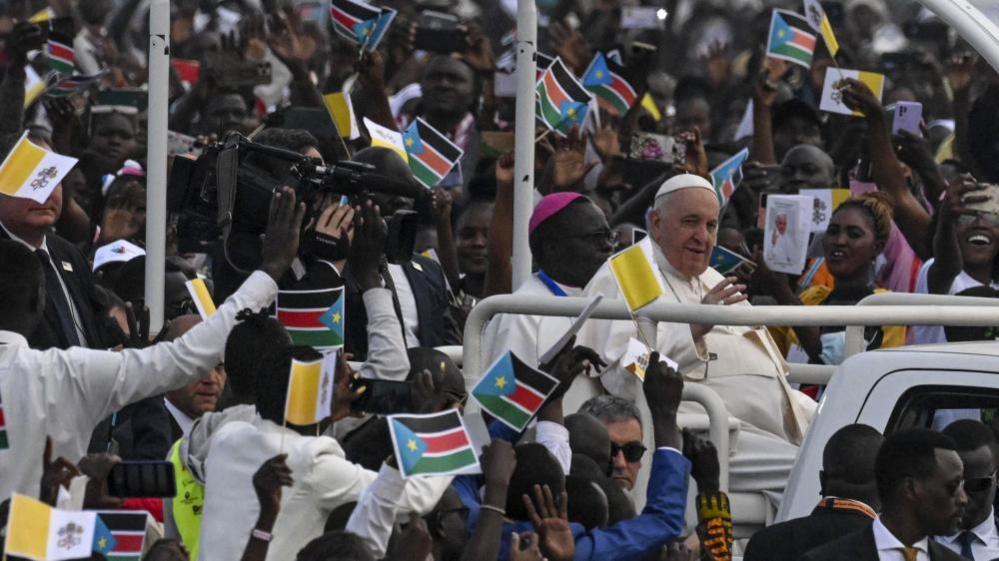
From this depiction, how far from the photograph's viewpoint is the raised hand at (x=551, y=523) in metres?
5.79

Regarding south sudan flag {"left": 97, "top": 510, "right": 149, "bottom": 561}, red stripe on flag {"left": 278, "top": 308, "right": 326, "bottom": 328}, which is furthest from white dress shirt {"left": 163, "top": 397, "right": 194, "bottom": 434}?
south sudan flag {"left": 97, "top": 510, "right": 149, "bottom": 561}

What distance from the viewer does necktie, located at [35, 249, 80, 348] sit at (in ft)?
23.7

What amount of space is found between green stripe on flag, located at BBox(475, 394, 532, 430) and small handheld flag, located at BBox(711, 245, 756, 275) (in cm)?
322

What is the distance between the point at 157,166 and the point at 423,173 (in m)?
1.80

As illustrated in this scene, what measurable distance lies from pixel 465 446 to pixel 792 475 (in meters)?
1.11

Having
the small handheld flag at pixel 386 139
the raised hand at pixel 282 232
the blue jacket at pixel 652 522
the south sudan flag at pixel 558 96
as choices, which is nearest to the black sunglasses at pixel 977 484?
the blue jacket at pixel 652 522

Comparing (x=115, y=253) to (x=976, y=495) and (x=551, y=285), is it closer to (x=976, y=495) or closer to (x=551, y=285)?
(x=551, y=285)

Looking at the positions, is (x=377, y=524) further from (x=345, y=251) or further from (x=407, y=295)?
(x=407, y=295)

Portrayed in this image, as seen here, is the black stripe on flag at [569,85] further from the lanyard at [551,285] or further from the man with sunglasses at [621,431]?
the man with sunglasses at [621,431]

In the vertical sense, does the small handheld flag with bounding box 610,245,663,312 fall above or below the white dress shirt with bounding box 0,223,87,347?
above

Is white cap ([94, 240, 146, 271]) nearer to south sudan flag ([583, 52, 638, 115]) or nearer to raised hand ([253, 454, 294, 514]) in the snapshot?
south sudan flag ([583, 52, 638, 115])

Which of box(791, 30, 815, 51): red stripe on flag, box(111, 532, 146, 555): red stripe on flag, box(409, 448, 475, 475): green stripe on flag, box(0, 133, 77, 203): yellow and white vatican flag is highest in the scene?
box(0, 133, 77, 203): yellow and white vatican flag

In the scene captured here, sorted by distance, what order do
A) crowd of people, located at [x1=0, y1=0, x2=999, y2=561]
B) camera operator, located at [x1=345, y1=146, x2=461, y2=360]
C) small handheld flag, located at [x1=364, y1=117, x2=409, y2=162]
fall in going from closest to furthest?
crowd of people, located at [x1=0, y1=0, x2=999, y2=561] → camera operator, located at [x1=345, y1=146, x2=461, y2=360] → small handheld flag, located at [x1=364, y1=117, x2=409, y2=162]

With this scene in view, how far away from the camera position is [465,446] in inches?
217
